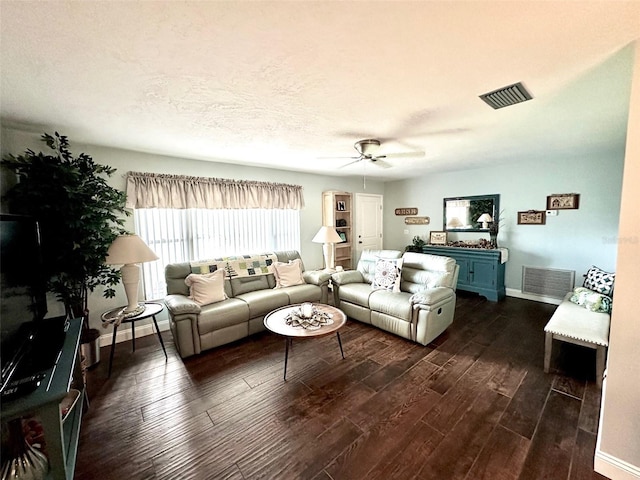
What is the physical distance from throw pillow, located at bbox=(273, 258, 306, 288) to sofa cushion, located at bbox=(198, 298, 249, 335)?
76cm

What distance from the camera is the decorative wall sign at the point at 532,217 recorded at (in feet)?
13.5

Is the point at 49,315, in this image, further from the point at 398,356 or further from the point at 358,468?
the point at 398,356

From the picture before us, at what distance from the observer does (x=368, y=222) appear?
576 centimetres

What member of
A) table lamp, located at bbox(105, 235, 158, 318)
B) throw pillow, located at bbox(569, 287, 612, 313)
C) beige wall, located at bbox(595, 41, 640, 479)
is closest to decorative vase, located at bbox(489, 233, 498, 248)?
throw pillow, located at bbox(569, 287, 612, 313)

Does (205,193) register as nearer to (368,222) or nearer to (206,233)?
(206,233)

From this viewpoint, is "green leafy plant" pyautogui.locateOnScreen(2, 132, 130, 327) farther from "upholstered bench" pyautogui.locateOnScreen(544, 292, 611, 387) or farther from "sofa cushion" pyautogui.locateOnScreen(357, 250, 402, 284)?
"upholstered bench" pyautogui.locateOnScreen(544, 292, 611, 387)

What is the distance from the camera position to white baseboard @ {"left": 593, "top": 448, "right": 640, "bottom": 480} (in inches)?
53.0

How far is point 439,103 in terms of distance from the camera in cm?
192

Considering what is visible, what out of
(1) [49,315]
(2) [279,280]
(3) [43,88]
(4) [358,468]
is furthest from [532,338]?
(1) [49,315]

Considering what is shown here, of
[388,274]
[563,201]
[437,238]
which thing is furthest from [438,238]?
[388,274]

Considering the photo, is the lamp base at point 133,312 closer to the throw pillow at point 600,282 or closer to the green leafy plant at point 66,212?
the green leafy plant at point 66,212

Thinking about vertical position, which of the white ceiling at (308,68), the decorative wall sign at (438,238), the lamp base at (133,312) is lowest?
the lamp base at (133,312)

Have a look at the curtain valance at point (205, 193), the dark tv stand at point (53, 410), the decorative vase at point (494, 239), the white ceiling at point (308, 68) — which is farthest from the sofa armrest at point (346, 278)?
the dark tv stand at point (53, 410)

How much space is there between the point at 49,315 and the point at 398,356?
359cm
